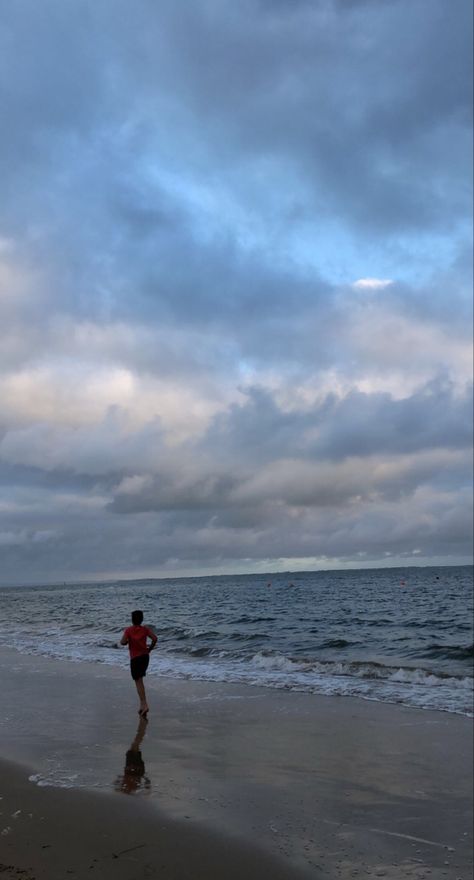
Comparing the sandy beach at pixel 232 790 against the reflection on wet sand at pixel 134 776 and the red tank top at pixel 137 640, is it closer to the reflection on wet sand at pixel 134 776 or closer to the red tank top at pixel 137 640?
the reflection on wet sand at pixel 134 776

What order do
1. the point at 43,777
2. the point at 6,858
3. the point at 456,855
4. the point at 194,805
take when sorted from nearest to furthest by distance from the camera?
the point at 6,858
the point at 456,855
the point at 194,805
the point at 43,777

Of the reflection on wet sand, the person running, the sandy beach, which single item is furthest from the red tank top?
the reflection on wet sand

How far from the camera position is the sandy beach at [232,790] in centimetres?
525

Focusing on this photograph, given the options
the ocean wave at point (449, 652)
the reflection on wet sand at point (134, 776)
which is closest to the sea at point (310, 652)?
the ocean wave at point (449, 652)

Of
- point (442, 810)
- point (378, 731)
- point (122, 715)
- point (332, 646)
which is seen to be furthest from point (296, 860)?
point (332, 646)

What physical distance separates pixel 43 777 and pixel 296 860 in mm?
3156

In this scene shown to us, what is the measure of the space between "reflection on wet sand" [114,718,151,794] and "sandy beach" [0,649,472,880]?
3cm

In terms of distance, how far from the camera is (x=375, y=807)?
6.75 meters

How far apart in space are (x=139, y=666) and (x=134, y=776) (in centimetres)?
403

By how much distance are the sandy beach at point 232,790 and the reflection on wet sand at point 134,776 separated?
0.03m

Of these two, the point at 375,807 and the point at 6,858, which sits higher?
the point at 6,858

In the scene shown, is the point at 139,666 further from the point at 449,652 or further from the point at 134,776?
the point at 449,652

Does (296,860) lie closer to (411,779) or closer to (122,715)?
(411,779)

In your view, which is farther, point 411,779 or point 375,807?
point 411,779
